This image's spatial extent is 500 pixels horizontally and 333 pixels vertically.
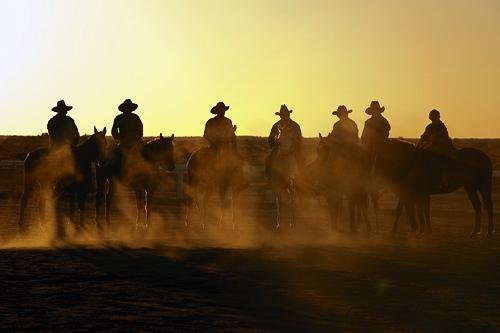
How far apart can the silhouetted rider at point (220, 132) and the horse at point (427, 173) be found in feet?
10.9

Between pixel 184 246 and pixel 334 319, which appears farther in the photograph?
pixel 184 246

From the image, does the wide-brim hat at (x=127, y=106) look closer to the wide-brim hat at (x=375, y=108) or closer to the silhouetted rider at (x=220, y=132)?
the silhouetted rider at (x=220, y=132)

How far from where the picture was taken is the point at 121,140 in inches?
821

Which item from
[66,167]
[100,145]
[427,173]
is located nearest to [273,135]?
[427,173]

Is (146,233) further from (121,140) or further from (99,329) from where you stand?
(99,329)

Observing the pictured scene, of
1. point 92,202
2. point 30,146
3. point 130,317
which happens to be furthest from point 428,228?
point 30,146

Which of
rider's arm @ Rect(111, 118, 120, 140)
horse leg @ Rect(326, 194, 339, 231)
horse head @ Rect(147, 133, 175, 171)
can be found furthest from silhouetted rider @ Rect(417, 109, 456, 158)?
rider's arm @ Rect(111, 118, 120, 140)

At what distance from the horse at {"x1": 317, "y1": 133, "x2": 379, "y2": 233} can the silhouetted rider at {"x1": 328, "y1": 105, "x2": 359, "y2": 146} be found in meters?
0.30

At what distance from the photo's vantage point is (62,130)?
68.1 feet

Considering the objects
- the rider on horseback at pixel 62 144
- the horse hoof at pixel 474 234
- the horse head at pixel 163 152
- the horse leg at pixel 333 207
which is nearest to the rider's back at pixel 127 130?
the horse head at pixel 163 152

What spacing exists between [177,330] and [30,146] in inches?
3538

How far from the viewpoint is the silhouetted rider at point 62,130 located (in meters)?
20.7

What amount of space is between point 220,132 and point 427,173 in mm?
4696

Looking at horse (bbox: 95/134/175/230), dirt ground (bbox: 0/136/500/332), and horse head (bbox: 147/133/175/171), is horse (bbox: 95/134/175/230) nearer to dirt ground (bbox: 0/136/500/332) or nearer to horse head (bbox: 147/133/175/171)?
horse head (bbox: 147/133/175/171)
